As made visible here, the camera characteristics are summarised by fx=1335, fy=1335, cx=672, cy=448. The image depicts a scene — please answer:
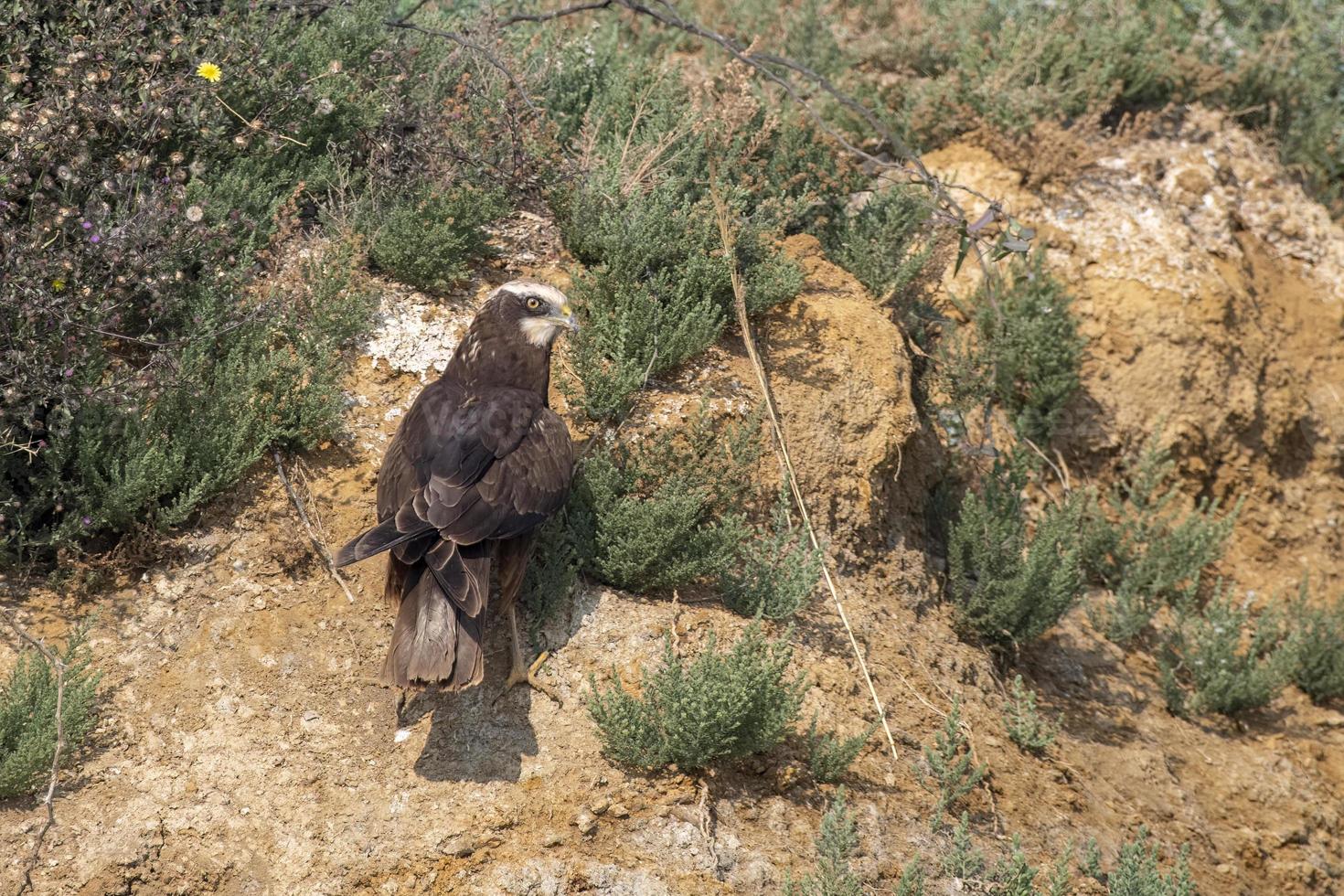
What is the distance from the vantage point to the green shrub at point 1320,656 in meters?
7.32

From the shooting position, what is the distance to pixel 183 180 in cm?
634

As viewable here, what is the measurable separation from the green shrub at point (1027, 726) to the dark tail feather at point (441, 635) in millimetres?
2618

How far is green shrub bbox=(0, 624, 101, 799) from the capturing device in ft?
15.4

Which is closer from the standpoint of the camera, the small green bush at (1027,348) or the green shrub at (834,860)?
the green shrub at (834,860)

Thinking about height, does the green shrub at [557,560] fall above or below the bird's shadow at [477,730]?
above

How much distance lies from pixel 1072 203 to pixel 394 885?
237 inches

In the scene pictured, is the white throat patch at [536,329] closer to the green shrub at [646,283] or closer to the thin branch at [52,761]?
the green shrub at [646,283]

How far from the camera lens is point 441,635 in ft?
16.3

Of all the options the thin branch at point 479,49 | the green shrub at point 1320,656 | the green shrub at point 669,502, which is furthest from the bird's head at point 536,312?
the green shrub at point 1320,656

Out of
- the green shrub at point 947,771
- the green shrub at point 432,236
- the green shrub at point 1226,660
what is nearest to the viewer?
the green shrub at point 947,771

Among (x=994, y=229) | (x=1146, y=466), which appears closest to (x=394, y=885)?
(x=1146, y=466)

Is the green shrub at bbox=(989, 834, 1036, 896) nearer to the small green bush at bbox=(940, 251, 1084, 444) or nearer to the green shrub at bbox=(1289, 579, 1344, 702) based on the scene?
the green shrub at bbox=(1289, 579, 1344, 702)

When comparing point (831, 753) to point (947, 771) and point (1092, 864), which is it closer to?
point (947, 771)

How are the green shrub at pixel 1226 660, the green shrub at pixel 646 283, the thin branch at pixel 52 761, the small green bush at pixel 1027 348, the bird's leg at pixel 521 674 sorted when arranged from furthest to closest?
1. the small green bush at pixel 1027 348
2. the green shrub at pixel 1226 660
3. the green shrub at pixel 646 283
4. the bird's leg at pixel 521 674
5. the thin branch at pixel 52 761
